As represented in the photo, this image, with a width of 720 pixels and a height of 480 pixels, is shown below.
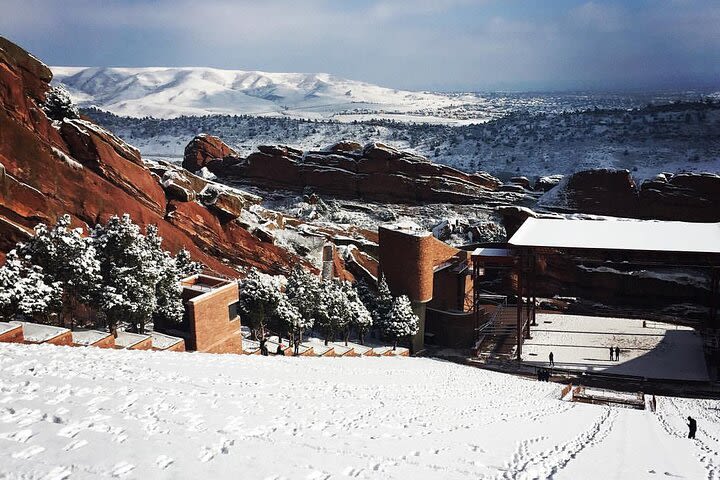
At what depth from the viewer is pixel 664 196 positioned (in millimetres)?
59312

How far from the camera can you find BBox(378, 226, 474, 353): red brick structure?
36750 millimetres

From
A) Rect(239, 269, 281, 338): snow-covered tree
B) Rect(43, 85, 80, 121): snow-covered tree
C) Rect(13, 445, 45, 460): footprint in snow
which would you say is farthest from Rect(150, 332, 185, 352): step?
Rect(43, 85, 80, 121): snow-covered tree

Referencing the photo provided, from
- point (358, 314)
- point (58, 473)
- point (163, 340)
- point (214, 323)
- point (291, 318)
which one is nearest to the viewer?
point (58, 473)

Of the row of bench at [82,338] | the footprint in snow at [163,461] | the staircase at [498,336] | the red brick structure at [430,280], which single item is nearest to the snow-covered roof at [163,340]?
the row of bench at [82,338]

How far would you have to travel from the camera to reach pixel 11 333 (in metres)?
17.5

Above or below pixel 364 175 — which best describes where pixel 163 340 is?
below

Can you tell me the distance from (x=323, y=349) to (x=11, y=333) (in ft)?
50.7

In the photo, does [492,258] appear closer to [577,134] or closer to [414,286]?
[414,286]

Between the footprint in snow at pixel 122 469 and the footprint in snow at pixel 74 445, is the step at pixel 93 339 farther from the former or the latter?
the footprint in snow at pixel 122 469

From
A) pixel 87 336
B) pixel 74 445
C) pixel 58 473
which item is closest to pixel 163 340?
pixel 87 336

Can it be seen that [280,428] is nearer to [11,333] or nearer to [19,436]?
[19,436]

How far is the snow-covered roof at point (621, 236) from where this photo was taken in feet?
105

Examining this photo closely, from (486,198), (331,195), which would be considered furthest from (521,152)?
(331,195)

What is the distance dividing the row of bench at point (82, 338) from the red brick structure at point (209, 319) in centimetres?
115
